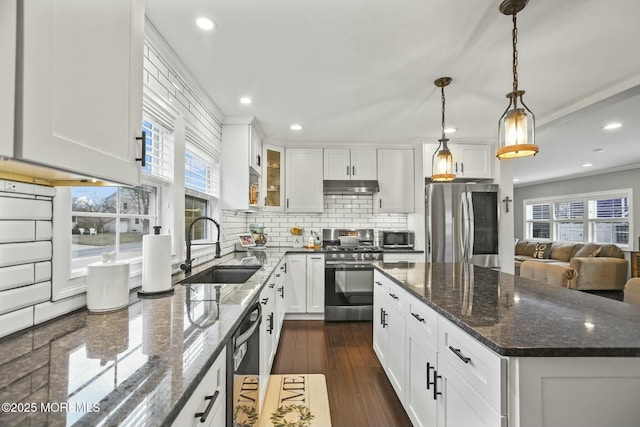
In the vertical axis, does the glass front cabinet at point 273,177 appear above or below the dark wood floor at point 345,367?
above

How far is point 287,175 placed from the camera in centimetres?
422

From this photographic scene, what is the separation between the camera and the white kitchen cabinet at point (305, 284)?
3.81m

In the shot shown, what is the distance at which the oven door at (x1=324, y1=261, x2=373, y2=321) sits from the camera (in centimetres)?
377

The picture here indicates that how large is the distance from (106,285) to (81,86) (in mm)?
821

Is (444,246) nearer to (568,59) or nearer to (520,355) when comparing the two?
(568,59)

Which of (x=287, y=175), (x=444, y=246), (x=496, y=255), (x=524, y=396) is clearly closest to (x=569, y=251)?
(x=496, y=255)

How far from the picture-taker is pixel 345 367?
2.58 m

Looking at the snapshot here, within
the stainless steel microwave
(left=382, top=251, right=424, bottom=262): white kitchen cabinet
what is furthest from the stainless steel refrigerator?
the stainless steel microwave

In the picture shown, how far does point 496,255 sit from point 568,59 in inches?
98.8

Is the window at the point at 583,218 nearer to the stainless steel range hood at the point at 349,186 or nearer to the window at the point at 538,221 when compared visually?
the window at the point at 538,221

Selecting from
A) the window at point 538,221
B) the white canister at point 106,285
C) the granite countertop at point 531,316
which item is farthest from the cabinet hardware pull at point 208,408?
the window at point 538,221

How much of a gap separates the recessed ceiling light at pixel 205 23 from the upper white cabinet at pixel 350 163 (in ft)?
8.72

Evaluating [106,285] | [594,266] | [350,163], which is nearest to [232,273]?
[106,285]

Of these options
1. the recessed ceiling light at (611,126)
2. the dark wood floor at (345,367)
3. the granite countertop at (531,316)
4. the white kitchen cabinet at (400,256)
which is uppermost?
the recessed ceiling light at (611,126)
